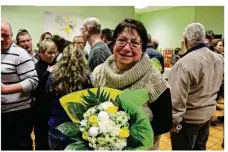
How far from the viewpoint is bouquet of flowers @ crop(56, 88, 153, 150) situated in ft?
2.54

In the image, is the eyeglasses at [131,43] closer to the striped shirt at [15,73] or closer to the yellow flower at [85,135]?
the yellow flower at [85,135]

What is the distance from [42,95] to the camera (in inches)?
62.8

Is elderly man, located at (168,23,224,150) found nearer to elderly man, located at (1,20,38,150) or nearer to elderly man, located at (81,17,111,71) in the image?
elderly man, located at (81,17,111,71)

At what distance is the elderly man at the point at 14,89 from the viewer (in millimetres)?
1298

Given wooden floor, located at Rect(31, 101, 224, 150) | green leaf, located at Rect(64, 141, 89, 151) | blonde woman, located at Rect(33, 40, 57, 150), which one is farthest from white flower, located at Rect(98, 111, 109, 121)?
wooden floor, located at Rect(31, 101, 224, 150)

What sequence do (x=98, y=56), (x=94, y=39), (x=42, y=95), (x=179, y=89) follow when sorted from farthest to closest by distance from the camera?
(x=94, y=39)
(x=98, y=56)
(x=42, y=95)
(x=179, y=89)

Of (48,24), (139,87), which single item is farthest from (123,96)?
(48,24)

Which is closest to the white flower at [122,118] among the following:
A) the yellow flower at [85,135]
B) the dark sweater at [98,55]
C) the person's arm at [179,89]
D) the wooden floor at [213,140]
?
the yellow flower at [85,135]

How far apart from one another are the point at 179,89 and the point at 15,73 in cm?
93

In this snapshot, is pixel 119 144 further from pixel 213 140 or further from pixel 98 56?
pixel 213 140

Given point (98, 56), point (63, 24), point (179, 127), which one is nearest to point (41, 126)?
point (98, 56)

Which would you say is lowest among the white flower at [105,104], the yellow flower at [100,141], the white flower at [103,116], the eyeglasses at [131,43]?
the yellow flower at [100,141]

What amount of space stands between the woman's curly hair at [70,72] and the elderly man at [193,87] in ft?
1.86

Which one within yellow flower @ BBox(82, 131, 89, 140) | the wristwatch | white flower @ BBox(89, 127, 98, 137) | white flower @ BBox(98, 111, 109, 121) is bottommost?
the wristwatch
